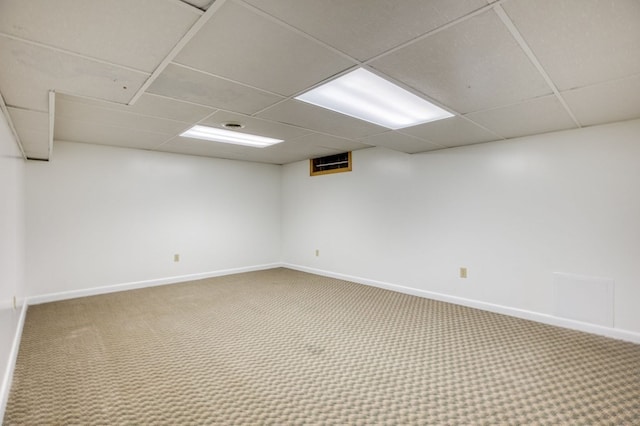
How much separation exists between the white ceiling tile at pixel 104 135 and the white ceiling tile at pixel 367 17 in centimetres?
295

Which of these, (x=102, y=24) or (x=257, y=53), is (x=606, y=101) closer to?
(x=257, y=53)

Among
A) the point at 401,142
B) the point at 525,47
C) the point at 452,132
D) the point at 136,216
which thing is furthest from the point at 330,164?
the point at 525,47

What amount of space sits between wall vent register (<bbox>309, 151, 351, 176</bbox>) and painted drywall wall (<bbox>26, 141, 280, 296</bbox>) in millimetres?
1067

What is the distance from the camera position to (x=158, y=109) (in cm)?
280

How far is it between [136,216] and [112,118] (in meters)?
2.10

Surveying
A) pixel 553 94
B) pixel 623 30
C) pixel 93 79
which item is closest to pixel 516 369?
pixel 553 94

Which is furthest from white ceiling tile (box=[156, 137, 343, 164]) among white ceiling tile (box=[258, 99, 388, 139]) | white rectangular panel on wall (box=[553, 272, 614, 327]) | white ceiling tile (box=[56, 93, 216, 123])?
white rectangular panel on wall (box=[553, 272, 614, 327])

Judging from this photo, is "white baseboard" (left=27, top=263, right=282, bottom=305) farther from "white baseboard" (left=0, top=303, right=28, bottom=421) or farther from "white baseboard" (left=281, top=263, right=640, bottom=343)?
"white baseboard" (left=281, top=263, right=640, bottom=343)

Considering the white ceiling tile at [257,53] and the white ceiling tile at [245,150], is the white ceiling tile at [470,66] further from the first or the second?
the white ceiling tile at [245,150]

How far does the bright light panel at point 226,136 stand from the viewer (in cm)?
374

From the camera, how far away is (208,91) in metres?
2.33

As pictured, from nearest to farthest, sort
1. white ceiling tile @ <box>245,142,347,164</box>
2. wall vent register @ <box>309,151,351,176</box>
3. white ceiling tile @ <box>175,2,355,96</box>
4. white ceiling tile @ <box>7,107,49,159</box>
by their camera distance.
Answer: white ceiling tile @ <box>175,2,355,96</box>
white ceiling tile @ <box>7,107,49,159</box>
white ceiling tile @ <box>245,142,347,164</box>
wall vent register @ <box>309,151,351,176</box>

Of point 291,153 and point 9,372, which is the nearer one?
point 9,372

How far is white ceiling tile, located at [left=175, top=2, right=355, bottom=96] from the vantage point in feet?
4.83
